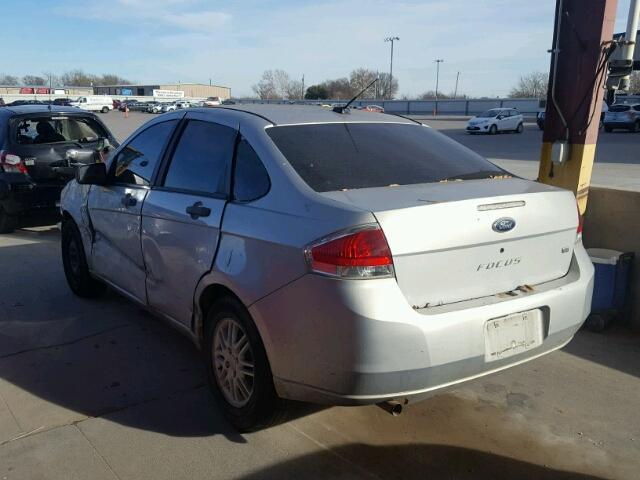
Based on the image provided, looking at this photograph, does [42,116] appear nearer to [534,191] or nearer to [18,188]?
[18,188]

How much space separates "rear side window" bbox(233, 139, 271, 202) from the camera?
10.1ft

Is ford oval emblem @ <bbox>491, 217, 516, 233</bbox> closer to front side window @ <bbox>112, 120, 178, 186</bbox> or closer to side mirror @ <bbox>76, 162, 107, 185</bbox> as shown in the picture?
front side window @ <bbox>112, 120, 178, 186</bbox>

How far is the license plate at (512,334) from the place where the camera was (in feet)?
9.08

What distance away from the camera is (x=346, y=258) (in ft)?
8.31

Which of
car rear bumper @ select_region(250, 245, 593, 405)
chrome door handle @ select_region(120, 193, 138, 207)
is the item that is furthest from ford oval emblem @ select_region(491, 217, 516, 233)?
chrome door handle @ select_region(120, 193, 138, 207)

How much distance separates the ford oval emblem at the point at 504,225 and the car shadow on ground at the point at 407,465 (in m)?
1.20

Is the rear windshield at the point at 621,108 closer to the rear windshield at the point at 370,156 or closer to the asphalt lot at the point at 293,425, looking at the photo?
the asphalt lot at the point at 293,425

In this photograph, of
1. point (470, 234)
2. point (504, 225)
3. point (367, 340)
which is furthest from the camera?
point (504, 225)

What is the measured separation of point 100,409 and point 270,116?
6.63 feet

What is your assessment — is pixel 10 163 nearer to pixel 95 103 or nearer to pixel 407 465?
pixel 407 465

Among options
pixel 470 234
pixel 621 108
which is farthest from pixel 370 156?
pixel 621 108

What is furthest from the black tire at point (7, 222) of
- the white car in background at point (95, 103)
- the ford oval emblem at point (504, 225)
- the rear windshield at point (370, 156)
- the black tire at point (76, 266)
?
the white car in background at point (95, 103)

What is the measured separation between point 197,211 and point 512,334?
1.82 metres

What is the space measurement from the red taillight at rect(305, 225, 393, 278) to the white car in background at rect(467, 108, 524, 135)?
37.3m
